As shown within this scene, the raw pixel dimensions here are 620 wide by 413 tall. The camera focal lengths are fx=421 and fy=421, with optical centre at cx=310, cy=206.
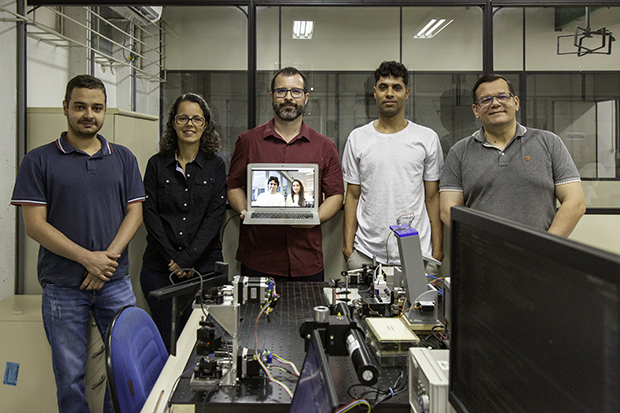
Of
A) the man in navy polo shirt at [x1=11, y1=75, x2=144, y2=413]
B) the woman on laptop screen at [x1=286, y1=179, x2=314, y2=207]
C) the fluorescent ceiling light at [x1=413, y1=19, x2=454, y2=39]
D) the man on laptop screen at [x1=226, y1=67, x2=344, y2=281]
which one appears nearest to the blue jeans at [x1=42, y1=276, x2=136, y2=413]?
the man in navy polo shirt at [x1=11, y1=75, x2=144, y2=413]

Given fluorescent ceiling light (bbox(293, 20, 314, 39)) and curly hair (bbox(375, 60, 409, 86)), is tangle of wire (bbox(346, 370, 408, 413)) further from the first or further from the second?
fluorescent ceiling light (bbox(293, 20, 314, 39))

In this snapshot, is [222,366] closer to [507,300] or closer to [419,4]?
[507,300]

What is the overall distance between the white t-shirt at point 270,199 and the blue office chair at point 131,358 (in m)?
1.09

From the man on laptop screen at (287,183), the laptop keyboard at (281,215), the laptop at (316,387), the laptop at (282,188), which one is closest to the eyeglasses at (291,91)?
the man on laptop screen at (287,183)

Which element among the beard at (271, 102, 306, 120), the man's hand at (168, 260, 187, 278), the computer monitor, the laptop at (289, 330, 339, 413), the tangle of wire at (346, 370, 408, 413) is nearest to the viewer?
the computer monitor

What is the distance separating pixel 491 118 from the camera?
210cm

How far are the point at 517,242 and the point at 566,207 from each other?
1787 mm

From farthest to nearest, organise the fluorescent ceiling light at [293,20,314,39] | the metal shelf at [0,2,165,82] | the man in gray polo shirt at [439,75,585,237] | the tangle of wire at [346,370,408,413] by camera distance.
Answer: the fluorescent ceiling light at [293,20,314,39]
the metal shelf at [0,2,165,82]
the man in gray polo shirt at [439,75,585,237]
the tangle of wire at [346,370,408,413]

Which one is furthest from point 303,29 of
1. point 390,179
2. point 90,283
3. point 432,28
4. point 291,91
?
point 90,283

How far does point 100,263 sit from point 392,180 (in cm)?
152

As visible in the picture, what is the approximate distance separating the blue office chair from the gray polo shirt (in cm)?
158

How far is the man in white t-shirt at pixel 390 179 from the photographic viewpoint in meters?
2.32

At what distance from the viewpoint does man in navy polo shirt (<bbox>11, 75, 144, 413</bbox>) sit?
6.23 feet

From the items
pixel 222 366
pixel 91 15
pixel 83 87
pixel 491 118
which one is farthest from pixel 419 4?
pixel 222 366
